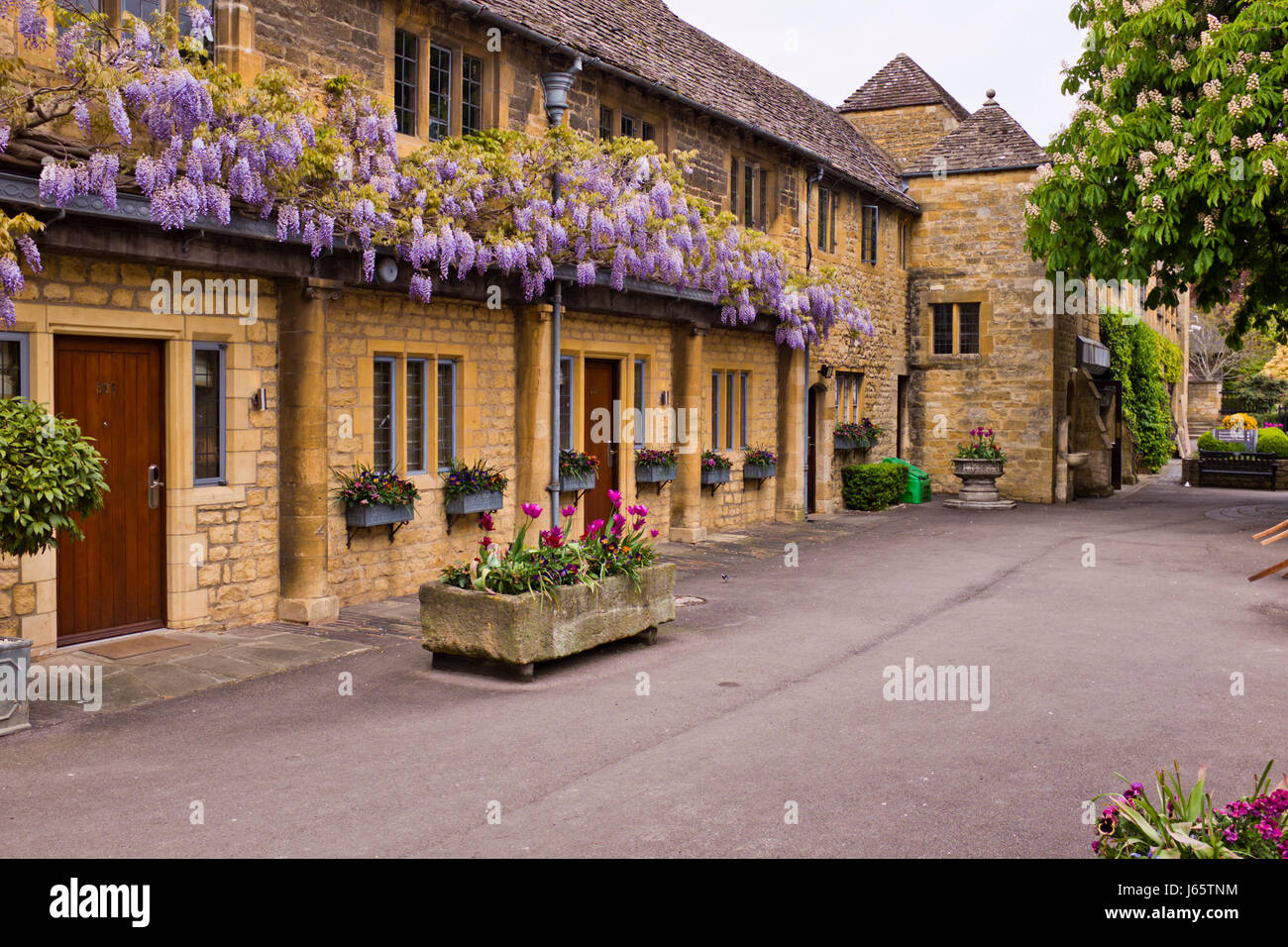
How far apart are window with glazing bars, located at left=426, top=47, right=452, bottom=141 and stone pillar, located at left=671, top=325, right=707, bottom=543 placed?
5358 millimetres

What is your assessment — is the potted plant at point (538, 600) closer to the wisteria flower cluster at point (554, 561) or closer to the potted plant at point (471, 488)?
the wisteria flower cluster at point (554, 561)

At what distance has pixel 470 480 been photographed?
476 inches

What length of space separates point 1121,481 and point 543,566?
2381 cm

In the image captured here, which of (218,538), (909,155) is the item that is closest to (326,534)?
(218,538)

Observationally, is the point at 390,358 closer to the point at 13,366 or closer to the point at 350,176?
→ the point at 350,176

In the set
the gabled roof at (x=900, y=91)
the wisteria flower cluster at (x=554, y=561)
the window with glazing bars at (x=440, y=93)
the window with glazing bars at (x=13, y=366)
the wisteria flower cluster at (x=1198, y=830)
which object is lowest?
the wisteria flower cluster at (x=1198, y=830)

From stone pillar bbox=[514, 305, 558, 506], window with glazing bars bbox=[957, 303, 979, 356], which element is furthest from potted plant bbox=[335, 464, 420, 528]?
window with glazing bars bbox=[957, 303, 979, 356]

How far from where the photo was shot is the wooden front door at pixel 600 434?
14.9 metres

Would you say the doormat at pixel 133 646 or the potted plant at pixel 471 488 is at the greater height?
the potted plant at pixel 471 488

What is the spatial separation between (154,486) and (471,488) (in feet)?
11.5

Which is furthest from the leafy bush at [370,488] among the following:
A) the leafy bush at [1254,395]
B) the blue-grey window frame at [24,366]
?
the leafy bush at [1254,395]

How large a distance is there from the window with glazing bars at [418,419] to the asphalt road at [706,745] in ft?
9.95

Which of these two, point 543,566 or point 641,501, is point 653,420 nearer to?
point 641,501

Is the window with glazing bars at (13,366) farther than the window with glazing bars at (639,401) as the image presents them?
No
